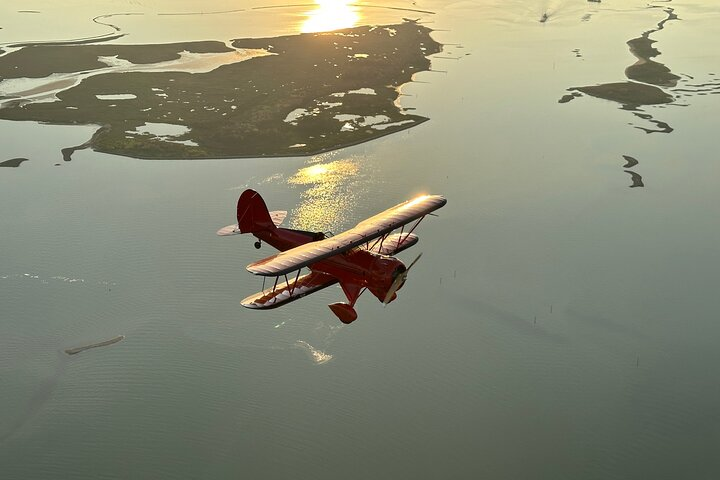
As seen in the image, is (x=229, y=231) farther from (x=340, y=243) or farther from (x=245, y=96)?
(x=245, y=96)

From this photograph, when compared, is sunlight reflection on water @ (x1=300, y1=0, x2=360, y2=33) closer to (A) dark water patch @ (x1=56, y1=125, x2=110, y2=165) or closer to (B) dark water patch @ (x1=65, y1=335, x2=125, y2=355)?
(A) dark water patch @ (x1=56, y1=125, x2=110, y2=165)

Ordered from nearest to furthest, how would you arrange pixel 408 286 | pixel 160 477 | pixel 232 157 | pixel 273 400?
pixel 160 477, pixel 273 400, pixel 408 286, pixel 232 157

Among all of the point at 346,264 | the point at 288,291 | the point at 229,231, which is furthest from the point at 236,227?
the point at 346,264

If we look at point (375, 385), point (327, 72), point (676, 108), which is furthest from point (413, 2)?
point (375, 385)

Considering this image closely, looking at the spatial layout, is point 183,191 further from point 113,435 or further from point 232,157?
point 113,435

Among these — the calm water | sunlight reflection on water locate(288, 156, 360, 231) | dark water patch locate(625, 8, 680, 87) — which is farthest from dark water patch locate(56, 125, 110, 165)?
dark water patch locate(625, 8, 680, 87)

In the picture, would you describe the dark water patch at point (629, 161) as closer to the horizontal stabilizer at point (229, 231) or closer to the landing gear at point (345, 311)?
the horizontal stabilizer at point (229, 231)
